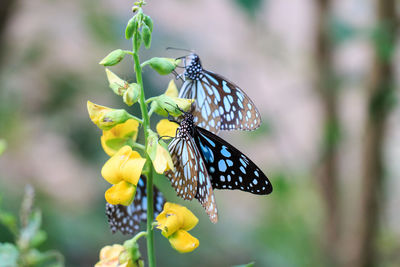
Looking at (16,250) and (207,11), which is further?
(207,11)

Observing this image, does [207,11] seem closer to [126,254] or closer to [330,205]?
[330,205]

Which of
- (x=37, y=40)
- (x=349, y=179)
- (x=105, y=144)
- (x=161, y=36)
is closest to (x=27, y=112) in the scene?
(x=37, y=40)

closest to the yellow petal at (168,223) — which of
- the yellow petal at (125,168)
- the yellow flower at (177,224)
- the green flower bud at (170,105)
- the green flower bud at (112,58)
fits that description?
the yellow flower at (177,224)

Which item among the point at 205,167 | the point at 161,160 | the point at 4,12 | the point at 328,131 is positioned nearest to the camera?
the point at 161,160

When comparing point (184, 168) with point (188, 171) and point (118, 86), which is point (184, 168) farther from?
point (118, 86)

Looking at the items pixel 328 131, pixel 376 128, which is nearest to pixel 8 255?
pixel 376 128

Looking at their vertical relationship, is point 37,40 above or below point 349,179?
above
